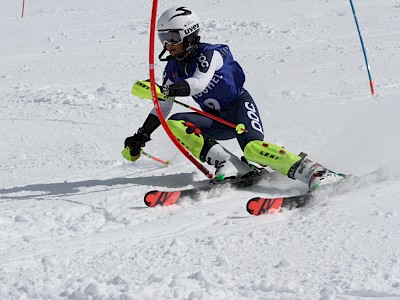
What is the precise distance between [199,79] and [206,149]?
602 mm

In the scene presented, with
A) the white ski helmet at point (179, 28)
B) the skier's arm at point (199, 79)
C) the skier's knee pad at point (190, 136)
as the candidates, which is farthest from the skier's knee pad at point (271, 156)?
the white ski helmet at point (179, 28)

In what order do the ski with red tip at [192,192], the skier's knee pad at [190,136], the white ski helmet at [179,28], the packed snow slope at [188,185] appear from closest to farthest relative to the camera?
1. the packed snow slope at [188,185]
2. the ski with red tip at [192,192]
3. the white ski helmet at [179,28]
4. the skier's knee pad at [190,136]

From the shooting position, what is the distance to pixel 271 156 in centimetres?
528

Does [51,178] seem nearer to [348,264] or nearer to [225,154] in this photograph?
[225,154]

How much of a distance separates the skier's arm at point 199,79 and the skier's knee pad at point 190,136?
0.30 meters

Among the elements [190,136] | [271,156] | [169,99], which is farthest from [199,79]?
[271,156]

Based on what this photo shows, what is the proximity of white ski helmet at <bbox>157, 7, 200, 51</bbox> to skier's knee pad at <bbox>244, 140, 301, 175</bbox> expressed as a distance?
3.33 ft

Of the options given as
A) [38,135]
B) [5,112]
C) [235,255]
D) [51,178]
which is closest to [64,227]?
[235,255]

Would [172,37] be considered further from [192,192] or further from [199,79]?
[192,192]

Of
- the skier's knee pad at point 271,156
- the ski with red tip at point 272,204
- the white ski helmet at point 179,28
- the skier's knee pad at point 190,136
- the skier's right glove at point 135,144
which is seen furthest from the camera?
the skier's right glove at point 135,144

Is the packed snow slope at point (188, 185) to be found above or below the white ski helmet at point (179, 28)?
below

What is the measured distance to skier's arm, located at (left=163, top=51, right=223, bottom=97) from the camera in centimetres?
528

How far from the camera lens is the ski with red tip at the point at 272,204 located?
4562 mm

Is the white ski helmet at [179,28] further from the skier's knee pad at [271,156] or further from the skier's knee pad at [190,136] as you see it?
the skier's knee pad at [271,156]
